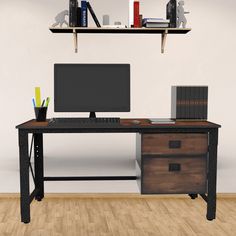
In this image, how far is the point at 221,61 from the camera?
13.3 feet

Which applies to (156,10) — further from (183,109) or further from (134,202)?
(134,202)

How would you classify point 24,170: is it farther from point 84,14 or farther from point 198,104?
point 198,104

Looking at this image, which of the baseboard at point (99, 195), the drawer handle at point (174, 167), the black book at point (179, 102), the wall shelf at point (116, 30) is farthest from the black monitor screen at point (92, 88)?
the baseboard at point (99, 195)

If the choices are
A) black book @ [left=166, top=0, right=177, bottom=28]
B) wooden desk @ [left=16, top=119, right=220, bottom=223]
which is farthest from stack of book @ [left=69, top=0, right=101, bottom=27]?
wooden desk @ [left=16, top=119, right=220, bottom=223]

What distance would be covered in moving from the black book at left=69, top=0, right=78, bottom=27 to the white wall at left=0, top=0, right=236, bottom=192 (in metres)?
0.47

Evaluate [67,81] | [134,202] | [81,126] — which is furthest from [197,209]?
[67,81]

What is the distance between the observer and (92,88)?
11.4ft

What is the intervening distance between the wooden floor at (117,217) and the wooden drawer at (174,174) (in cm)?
31

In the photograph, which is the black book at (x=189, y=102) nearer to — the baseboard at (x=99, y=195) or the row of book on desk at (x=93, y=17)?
the row of book on desk at (x=93, y=17)

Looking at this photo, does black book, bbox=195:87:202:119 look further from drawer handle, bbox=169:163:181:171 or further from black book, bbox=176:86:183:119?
drawer handle, bbox=169:163:181:171

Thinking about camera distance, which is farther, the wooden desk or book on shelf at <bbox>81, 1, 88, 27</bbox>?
book on shelf at <bbox>81, 1, 88, 27</bbox>

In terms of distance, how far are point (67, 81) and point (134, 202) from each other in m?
1.36

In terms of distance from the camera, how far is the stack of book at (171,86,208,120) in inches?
133

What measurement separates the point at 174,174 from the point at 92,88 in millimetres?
999
